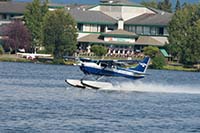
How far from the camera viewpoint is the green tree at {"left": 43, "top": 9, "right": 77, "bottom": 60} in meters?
101

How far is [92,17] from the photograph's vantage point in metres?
124

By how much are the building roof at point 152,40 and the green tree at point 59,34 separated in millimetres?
15469

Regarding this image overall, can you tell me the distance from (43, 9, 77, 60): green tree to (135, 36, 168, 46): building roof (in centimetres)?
1547

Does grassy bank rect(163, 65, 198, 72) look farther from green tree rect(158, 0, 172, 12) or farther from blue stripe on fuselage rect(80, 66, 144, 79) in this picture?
green tree rect(158, 0, 172, 12)

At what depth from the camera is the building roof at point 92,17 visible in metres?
123

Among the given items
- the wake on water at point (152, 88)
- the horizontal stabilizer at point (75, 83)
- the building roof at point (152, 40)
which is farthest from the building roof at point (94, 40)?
the horizontal stabilizer at point (75, 83)

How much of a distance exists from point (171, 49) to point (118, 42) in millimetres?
11992

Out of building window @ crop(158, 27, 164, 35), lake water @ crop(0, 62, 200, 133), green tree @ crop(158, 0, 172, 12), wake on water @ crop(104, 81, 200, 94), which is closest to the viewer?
lake water @ crop(0, 62, 200, 133)

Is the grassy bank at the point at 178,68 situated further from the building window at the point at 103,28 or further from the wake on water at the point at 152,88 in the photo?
the wake on water at the point at 152,88

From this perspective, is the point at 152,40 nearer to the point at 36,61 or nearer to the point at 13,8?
the point at 13,8

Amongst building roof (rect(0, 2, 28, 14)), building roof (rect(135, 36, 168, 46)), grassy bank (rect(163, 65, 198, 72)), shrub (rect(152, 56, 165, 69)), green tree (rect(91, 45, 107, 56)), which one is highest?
building roof (rect(0, 2, 28, 14))

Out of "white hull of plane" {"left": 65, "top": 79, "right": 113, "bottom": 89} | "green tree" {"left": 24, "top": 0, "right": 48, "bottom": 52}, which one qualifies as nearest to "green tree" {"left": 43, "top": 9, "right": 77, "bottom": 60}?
"green tree" {"left": 24, "top": 0, "right": 48, "bottom": 52}

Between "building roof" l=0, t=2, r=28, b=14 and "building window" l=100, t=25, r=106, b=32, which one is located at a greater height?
"building roof" l=0, t=2, r=28, b=14

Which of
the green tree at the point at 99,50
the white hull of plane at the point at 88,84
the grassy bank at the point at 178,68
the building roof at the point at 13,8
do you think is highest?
the building roof at the point at 13,8
